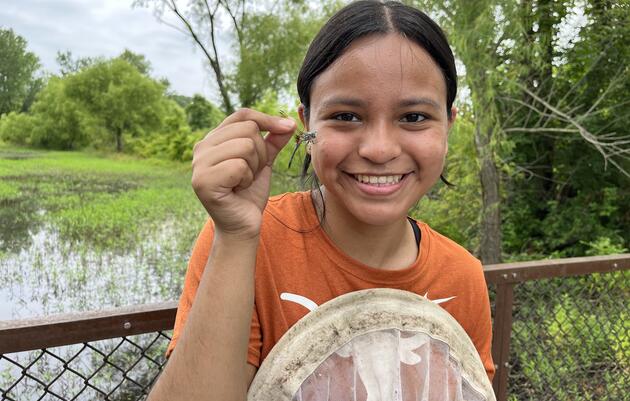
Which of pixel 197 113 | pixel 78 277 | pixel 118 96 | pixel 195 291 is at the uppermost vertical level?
pixel 197 113

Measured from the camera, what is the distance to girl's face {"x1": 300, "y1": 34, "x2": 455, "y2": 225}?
3.30ft

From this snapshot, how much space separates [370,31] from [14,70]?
29.4 feet

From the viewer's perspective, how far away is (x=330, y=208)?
1.23m

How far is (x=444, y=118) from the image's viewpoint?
1.12 meters

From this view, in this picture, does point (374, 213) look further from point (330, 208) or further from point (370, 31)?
point (370, 31)

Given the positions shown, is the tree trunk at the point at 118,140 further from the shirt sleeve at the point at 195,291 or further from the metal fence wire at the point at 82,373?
the shirt sleeve at the point at 195,291

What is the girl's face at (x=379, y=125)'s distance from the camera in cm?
101

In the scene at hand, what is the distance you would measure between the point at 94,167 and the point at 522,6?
13108mm

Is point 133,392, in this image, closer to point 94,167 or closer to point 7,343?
point 7,343

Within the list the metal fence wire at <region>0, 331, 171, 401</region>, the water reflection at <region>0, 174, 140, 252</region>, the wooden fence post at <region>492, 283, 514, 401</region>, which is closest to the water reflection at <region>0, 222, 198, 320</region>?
the water reflection at <region>0, 174, 140, 252</region>

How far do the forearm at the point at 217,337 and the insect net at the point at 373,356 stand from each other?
14 cm

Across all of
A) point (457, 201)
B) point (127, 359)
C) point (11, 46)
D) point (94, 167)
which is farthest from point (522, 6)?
point (94, 167)

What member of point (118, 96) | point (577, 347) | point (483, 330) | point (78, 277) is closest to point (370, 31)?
point (483, 330)

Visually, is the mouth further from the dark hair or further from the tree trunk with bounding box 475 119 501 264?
the tree trunk with bounding box 475 119 501 264
